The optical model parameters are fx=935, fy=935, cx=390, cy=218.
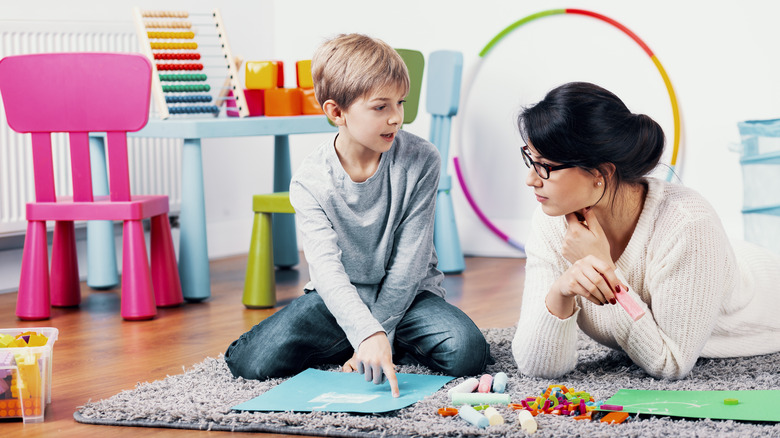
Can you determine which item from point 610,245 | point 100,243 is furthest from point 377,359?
point 100,243

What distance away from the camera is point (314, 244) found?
5.09 ft

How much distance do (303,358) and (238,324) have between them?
54cm

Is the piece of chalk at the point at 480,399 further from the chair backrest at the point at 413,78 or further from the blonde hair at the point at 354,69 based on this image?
the chair backrest at the point at 413,78

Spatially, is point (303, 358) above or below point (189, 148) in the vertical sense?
below

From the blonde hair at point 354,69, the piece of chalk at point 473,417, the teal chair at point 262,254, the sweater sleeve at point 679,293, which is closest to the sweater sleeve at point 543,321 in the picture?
the sweater sleeve at point 679,293

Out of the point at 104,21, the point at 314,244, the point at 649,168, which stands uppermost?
the point at 104,21

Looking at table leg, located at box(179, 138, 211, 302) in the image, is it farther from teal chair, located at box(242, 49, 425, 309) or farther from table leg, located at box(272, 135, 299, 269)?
table leg, located at box(272, 135, 299, 269)

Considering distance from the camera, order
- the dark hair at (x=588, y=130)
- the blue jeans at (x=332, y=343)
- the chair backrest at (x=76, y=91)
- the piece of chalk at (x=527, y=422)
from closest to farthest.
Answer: the piece of chalk at (x=527, y=422)
the dark hair at (x=588, y=130)
the blue jeans at (x=332, y=343)
the chair backrest at (x=76, y=91)

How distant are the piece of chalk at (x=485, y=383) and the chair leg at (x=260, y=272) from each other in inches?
37.7

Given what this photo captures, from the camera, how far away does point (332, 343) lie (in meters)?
1.65

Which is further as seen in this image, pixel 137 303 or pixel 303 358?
pixel 137 303

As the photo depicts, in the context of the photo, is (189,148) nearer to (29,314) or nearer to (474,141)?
(29,314)

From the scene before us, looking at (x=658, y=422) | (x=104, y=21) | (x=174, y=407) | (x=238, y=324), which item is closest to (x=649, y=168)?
(x=658, y=422)

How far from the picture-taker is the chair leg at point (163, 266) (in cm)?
232
